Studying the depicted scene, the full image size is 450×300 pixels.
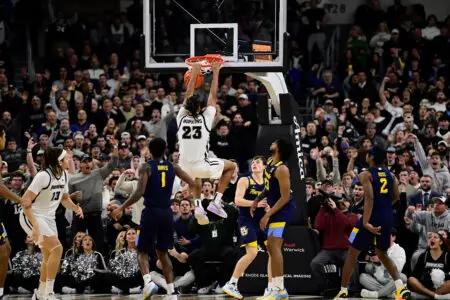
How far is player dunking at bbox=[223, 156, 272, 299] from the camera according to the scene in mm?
16312

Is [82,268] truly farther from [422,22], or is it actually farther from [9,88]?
[422,22]

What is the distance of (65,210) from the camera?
2009 cm

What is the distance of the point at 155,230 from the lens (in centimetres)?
1481

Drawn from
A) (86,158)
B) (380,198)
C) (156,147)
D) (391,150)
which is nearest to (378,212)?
(380,198)

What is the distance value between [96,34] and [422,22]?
862 cm

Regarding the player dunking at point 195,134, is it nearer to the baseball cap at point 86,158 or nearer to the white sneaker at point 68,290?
the white sneaker at point 68,290

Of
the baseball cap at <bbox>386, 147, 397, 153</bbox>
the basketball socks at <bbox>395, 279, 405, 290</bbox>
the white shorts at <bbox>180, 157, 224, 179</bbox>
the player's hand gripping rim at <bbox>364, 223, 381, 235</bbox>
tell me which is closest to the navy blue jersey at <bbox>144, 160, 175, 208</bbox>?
the white shorts at <bbox>180, 157, 224, 179</bbox>

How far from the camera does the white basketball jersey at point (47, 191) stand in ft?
48.8

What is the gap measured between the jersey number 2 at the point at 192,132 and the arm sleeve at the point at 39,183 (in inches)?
80.0

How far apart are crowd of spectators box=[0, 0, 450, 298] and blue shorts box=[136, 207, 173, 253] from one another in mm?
2269

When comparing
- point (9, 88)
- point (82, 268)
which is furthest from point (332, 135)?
point (9, 88)

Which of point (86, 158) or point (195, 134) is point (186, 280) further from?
point (195, 134)

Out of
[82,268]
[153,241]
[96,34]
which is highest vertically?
[96,34]

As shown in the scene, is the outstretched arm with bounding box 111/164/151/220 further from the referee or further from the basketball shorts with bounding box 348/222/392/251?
the referee
